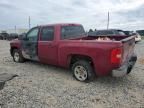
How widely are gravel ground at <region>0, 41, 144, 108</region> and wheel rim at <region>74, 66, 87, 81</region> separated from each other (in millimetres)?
182

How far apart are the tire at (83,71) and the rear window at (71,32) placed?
112 cm

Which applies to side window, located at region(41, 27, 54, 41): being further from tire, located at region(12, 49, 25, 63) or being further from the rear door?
tire, located at region(12, 49, 25, 63)

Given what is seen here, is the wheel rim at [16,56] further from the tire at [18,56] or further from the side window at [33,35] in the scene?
the side window at [33,35]

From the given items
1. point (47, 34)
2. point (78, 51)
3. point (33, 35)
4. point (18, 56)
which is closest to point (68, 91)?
point (78, 51)

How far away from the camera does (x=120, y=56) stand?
497 cm

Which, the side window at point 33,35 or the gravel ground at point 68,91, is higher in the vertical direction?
the side window at point 33,35

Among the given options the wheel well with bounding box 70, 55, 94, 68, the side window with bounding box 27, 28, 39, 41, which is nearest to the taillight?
the wheel well with bounding box 70, 55, 94, 68

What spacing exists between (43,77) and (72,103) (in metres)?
2.22

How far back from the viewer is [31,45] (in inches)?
299

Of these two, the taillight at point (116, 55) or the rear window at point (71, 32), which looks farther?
the rear window at point (71, 32)

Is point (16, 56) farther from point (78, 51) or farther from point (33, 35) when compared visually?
point (78, 51)

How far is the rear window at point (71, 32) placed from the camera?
21.6 ft

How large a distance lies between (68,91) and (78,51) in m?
1.20

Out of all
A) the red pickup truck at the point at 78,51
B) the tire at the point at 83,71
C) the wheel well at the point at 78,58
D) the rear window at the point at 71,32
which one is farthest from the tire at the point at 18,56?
the tire at the point at 83,71
